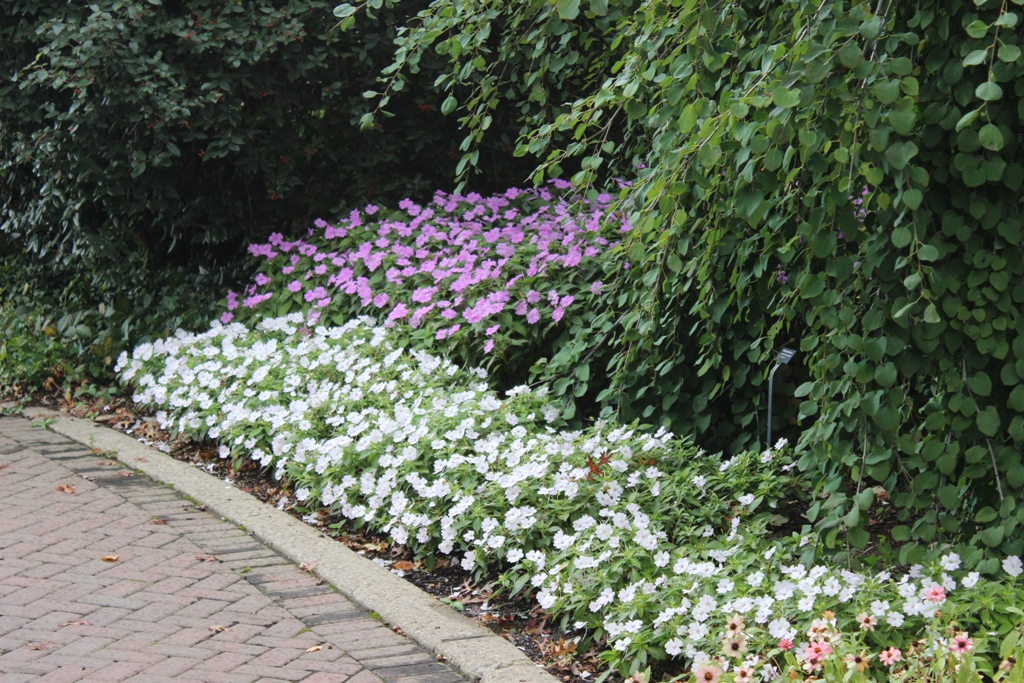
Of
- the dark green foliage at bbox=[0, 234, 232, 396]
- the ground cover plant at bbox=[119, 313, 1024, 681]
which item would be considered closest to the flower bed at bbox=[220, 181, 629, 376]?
the ground cover plant at bbox=[119, 313, 1024, 681]

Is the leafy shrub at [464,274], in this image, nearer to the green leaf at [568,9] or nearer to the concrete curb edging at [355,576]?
the concrete curb edging at [355,576]

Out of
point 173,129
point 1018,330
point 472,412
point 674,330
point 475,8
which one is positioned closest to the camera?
point 1018,330

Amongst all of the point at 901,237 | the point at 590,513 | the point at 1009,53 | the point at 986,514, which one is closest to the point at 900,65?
the point at 1009,53

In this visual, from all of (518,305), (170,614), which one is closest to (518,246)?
(518,305)

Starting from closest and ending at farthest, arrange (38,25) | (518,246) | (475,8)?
1. (475,8)
2. (518,246)
3. (38,25)

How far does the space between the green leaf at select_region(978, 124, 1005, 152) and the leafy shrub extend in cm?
187

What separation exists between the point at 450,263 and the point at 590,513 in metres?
2.38

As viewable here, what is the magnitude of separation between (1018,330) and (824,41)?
1.01 metres

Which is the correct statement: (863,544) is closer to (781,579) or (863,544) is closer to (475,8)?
(781,579)

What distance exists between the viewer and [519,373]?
17.7 feet

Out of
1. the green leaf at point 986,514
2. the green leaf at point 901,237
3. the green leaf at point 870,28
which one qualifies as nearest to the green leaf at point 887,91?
the green leaf at point 870,28

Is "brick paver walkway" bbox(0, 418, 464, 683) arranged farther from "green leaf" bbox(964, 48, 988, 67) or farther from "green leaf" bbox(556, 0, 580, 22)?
"green leaf" bbox(964, 48, 988, 67)

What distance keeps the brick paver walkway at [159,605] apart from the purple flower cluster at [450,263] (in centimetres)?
162

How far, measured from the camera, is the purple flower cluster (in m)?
5.24
